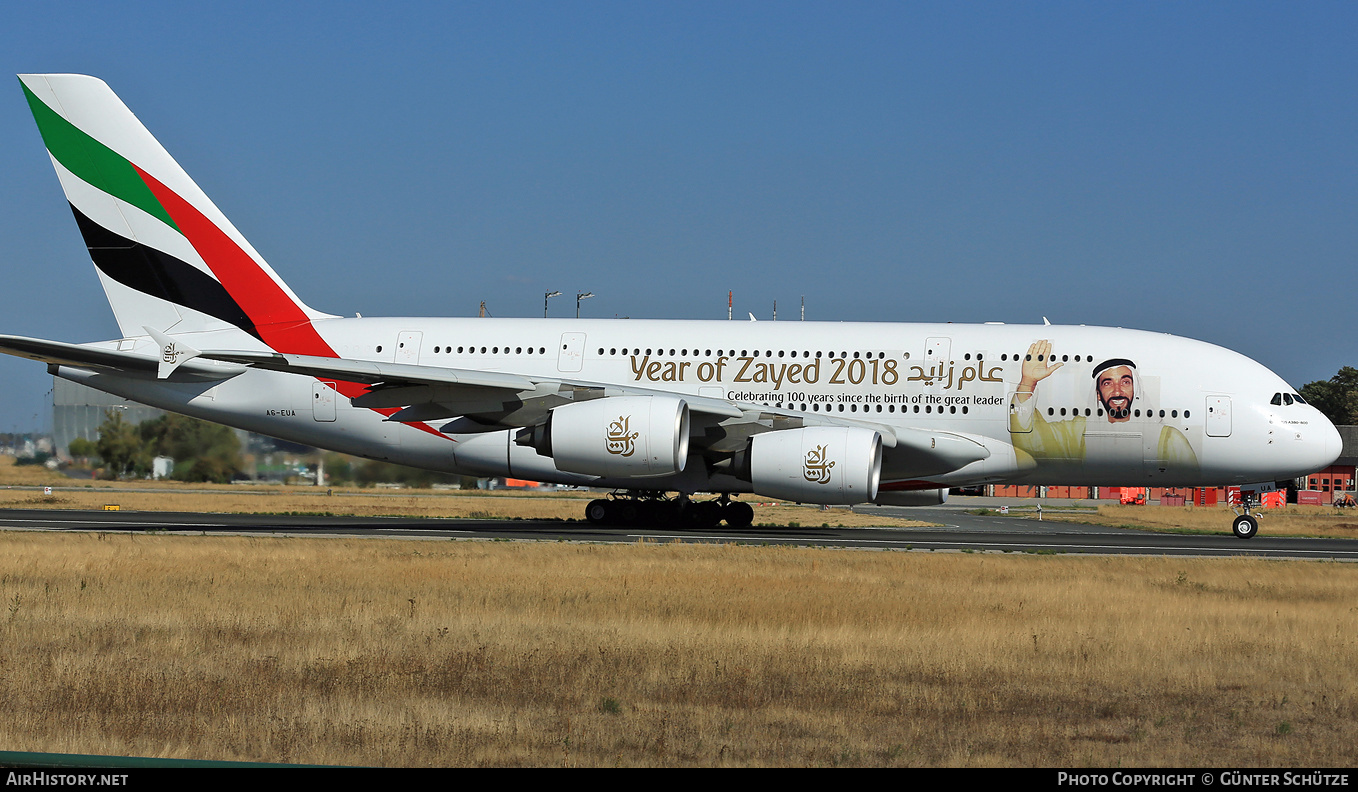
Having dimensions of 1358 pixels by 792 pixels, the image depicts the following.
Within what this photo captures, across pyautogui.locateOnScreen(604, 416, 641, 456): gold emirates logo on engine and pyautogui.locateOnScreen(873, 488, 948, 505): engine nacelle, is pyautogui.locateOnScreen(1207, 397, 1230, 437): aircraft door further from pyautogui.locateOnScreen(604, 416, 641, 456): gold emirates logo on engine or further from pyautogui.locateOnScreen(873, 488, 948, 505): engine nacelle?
pyautogui.locateOnScreen(604, 416, 641, 456): gold emirates logo on engine

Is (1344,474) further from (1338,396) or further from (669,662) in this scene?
(669,662)

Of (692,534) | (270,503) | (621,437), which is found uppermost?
(621,437)

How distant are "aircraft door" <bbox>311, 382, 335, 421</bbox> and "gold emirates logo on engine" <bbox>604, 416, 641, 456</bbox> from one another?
6.67m

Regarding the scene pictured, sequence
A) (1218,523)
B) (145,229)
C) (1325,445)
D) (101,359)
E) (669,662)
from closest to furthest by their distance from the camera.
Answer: (669,662) → (101,359) → (1325,445) → (145,229) → (1218,523)

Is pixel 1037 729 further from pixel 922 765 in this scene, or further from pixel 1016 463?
pixel 1016 463

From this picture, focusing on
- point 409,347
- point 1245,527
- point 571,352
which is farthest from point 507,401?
point 1245,527

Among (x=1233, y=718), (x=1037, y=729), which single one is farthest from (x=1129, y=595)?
(x=1037, y=729)

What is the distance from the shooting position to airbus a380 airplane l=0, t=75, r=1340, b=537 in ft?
74.2

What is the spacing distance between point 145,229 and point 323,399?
16.4ft

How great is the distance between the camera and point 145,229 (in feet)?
Answer: 80.9

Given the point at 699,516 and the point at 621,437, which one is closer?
the point at 621,437

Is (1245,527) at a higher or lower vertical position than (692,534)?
higher

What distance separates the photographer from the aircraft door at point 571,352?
24.6m
